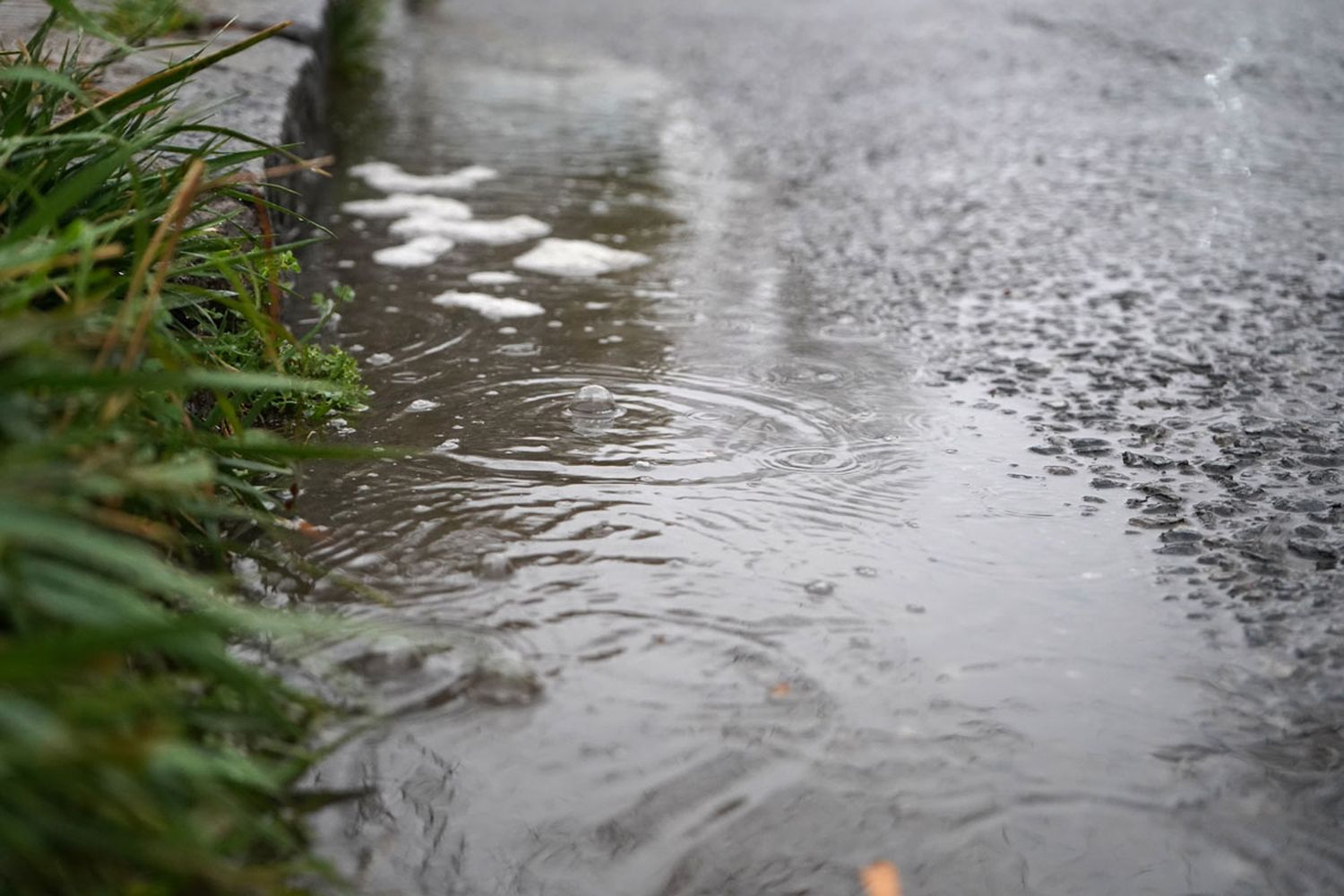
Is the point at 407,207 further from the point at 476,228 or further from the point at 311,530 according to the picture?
the point at 311,530

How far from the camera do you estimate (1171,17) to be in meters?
9.89

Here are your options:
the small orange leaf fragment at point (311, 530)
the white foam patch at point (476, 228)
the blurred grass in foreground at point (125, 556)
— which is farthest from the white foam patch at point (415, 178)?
the small orange leaf fragment at point (311, 530)

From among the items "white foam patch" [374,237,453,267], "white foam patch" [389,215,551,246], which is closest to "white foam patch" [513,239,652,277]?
"white foam patch" [389,215,551,246]

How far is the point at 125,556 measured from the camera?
1.33 meters

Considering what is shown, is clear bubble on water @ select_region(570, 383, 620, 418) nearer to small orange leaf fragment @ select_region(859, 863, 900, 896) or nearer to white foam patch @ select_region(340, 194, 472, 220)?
small orange leaf fragment @ select_region(859, 863, 900, 896)

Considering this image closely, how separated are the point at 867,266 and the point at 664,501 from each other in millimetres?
2077

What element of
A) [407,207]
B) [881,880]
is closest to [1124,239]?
[407,207]

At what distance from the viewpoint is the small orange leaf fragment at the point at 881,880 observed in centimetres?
154

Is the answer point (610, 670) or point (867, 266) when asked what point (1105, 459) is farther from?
point (867, 266)

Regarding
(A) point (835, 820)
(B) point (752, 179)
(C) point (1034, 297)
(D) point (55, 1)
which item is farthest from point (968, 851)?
(B) point (752, 179)

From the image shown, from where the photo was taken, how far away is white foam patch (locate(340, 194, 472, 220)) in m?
4.68

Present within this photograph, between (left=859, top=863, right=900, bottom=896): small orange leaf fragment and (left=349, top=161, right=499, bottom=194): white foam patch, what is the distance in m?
4.06

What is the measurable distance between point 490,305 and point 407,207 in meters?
1.28

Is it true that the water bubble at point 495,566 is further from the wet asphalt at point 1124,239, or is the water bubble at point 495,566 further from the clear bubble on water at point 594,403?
the wet asphalt at point 1124,239
